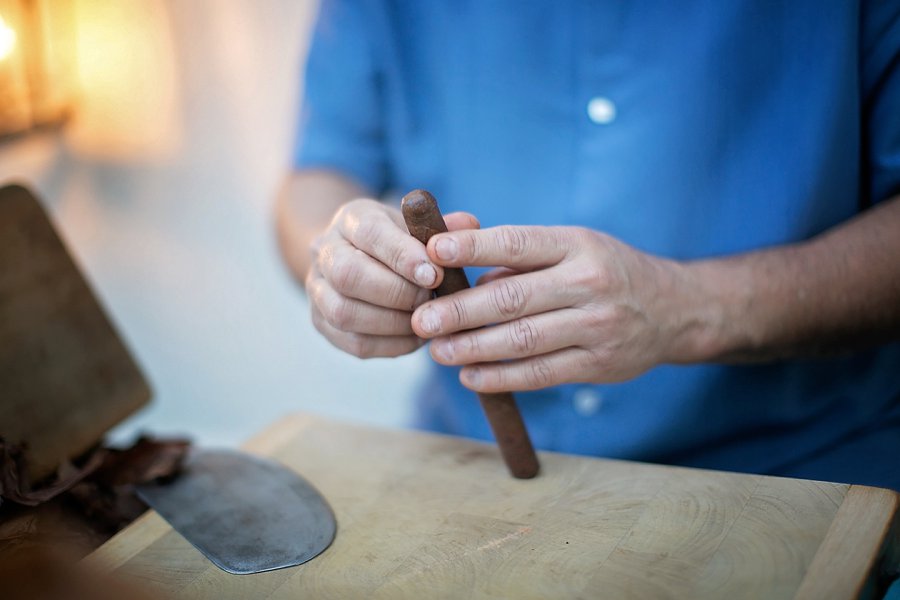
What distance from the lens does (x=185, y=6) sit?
162 centimetres

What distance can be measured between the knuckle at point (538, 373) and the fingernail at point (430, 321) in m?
0.09

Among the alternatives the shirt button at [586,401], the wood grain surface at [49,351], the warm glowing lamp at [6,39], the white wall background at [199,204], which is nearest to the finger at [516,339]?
the shirt button at [586,401]

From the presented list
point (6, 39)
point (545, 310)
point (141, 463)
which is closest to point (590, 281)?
point (545, 310)

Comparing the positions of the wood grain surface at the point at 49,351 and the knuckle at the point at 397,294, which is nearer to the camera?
the knuckle at the point at 397,294

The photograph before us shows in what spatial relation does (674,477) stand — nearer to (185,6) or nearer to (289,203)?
(289,203)

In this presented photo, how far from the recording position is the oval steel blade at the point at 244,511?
0.63 metres

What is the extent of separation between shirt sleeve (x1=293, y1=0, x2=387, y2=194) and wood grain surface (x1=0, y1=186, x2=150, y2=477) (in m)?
0.35

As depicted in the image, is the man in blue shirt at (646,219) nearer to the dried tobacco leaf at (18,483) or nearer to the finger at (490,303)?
the finger at (490,303)

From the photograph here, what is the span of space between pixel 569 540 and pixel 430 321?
20cm

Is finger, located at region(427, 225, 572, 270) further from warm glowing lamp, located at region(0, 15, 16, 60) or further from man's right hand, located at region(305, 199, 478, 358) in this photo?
warm glowing lamp, located at region(0, 15, 16, 60)

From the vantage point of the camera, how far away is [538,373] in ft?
2.19

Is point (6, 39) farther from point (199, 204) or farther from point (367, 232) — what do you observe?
point (367, 232)

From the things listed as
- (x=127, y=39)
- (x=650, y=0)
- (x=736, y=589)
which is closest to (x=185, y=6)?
(x=127, y=39)

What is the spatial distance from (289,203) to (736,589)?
72 cm
